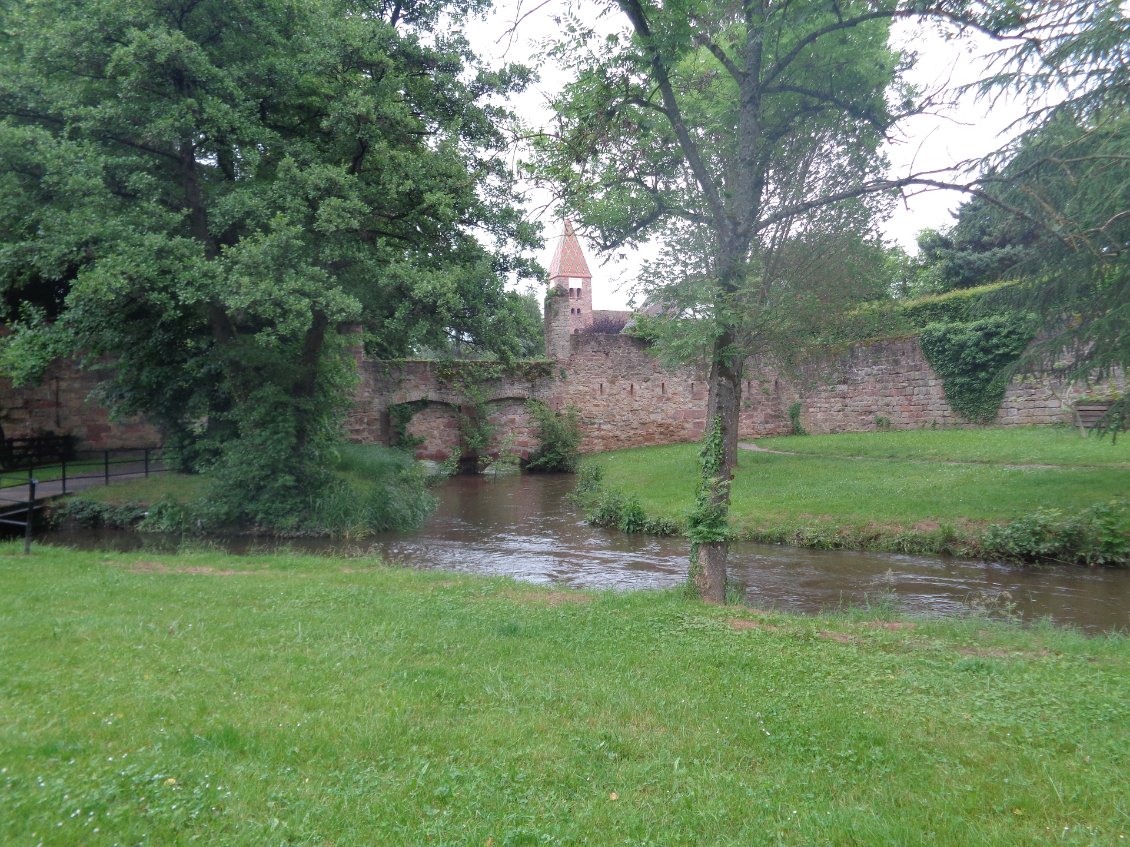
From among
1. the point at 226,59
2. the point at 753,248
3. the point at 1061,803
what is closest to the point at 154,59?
the point at 226,59

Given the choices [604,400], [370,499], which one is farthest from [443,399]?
[370,499]

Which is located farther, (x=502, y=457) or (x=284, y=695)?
(x=502, y=457)

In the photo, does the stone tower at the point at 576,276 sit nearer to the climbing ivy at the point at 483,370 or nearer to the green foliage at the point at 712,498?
the climbing ivy at the point at 483,370

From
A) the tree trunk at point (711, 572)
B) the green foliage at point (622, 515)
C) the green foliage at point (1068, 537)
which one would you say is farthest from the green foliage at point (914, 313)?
the tree trunk at point (711, 572)

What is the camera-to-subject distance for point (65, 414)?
2178cm

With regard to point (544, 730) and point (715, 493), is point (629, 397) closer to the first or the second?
point (715, 493)

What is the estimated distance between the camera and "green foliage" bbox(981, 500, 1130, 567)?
9.51 meters

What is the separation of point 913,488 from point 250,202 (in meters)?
11.2

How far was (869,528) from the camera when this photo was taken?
11.5 m

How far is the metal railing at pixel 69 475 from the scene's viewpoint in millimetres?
13906

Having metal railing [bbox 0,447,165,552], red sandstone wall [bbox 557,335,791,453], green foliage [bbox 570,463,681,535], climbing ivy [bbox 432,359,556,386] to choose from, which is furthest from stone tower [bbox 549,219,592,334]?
green foliage [bbox 570,463,681,535]

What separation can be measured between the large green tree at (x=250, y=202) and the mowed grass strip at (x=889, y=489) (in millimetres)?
5123

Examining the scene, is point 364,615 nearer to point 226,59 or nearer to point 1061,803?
point 1061,803

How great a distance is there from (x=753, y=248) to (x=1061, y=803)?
30.6ft
